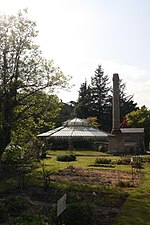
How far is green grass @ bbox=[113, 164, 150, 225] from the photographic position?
8703 mm

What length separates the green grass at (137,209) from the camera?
8.70m

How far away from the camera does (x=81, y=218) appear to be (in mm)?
7359

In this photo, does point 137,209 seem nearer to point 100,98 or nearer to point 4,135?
point 4,135

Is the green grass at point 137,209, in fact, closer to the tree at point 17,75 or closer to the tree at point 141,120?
the tree at point 17,75

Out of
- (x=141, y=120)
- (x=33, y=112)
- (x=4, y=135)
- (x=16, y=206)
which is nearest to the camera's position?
(x=16, y=206)

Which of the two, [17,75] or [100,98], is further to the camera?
[100,98]

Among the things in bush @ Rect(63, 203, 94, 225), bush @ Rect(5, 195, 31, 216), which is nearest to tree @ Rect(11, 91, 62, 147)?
bush @ Rect(5, 195, 31, 216)

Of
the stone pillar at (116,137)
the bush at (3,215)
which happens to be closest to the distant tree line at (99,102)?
the stone pillar at (116,137)

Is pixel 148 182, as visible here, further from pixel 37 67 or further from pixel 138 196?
pixel 37 67

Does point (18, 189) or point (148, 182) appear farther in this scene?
point (148, 182)

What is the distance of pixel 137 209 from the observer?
400 inches

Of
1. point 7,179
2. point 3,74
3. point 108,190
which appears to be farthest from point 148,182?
point 3,74

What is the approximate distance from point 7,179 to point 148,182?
737 cm

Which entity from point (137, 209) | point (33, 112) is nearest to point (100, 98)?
point (33, 112)
